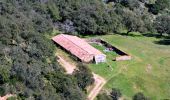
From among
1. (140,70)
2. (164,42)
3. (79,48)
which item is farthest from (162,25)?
(79,48)

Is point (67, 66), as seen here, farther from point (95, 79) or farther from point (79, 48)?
point (79, 48)

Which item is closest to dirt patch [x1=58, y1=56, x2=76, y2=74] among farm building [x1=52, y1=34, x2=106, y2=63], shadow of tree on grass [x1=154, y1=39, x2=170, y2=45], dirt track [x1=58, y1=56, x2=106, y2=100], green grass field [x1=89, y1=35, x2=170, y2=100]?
dirt track [x1=58, y1=56, x2=106, y2=100]

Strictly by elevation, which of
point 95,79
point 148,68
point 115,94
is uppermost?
point 115,94

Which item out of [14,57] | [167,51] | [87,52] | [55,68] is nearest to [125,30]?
[167,51]

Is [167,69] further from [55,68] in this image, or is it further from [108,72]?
[55,68]

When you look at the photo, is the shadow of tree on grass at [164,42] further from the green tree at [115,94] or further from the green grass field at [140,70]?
the green tree at [115,94]

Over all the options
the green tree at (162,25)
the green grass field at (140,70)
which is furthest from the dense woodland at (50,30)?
the green grass field at (140,70)
